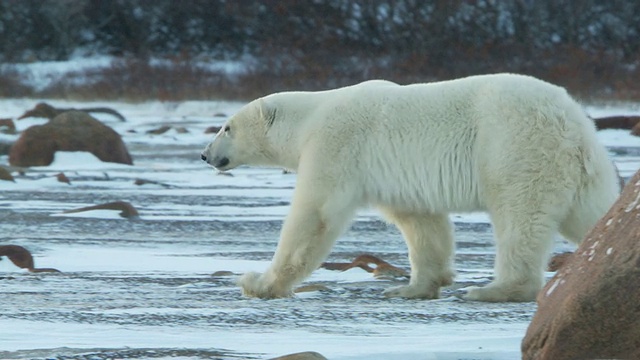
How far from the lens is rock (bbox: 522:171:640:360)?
14.1 feet

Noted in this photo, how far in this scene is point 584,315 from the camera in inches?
170

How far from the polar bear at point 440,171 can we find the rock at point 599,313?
180cm

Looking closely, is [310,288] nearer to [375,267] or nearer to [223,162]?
[223,162]

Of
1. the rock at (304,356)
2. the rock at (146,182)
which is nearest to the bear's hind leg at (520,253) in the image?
the rock at (304,356)

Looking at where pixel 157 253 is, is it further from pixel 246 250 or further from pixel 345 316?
pixel 345 316

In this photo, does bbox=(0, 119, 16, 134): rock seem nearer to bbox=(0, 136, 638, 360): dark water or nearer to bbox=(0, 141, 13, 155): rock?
bbox=(0, 141, 13, 155): rock

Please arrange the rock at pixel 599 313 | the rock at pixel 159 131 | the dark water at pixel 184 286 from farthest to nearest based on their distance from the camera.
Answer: the rock at pixel 159 131 < the dark water at pixel 184 286 < the rock at pixel 599 313

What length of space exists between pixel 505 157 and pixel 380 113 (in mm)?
709

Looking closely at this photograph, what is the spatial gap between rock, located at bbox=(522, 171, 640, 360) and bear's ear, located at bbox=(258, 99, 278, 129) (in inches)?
116

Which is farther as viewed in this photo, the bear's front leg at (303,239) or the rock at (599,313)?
the bear's front leg at (303,239)

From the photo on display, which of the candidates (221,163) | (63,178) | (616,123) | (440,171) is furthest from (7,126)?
(440,171)

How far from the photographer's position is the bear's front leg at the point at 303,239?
260 inches

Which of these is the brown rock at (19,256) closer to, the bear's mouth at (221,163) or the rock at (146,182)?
the bear's mouth at (221,163)

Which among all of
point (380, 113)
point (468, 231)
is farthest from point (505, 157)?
point (468, 231)
